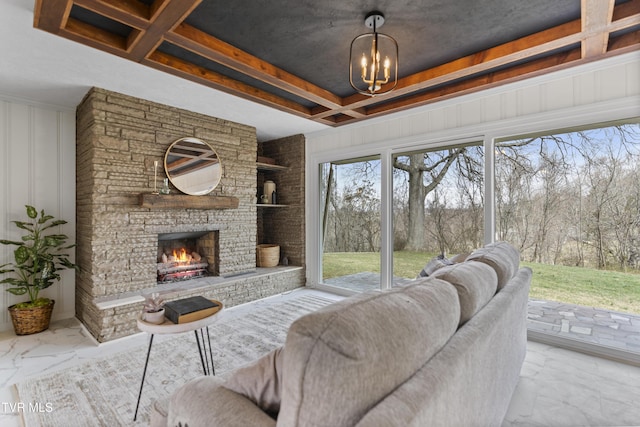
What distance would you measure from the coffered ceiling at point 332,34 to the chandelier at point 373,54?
0.07 meters

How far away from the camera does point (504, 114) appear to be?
127 inches

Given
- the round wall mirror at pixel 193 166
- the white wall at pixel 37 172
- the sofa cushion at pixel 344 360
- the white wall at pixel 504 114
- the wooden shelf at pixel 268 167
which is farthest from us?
the wooden shelf at pixel 268 167

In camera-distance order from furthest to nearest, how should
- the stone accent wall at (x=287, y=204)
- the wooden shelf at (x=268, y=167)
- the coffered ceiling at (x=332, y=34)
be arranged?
the stone accent wall at (x=287, y=204) < the wooden shelf at (x=268, y=167) < the coffered ceiling at (x=332, y=34)

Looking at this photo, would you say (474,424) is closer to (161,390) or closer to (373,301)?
(373,301)

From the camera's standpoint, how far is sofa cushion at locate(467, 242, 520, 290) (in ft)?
5.66

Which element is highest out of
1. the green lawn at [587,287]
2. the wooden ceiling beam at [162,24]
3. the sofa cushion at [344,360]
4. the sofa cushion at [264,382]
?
the wooden ceiling beam at [162,24]

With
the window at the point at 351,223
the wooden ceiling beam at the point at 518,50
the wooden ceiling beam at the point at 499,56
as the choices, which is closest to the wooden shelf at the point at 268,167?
the window at the point at 351,223

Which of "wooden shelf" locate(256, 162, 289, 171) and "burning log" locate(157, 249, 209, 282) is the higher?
"wooden shelf" locate(256, 162, 289, 171)

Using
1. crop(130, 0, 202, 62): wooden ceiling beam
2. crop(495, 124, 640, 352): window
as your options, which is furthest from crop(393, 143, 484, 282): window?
crop(130, 0, 202, 62): wooden ceiling beam

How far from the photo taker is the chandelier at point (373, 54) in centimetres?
213

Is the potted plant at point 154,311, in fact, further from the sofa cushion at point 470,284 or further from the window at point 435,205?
the window at point 435,205

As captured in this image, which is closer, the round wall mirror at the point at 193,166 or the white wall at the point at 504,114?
the white wall at the point at 504,114

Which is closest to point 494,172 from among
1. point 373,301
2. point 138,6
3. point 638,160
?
point 638,160

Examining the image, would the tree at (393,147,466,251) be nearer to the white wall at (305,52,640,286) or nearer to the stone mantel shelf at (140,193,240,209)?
the white wall at (305,52,640,286)
